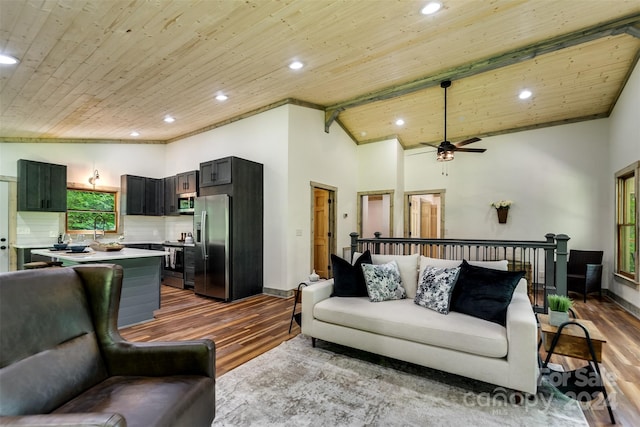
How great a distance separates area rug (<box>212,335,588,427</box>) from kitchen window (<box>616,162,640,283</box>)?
403cm

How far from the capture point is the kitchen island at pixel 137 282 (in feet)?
11.7

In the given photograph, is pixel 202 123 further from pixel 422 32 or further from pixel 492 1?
pixel 492 1

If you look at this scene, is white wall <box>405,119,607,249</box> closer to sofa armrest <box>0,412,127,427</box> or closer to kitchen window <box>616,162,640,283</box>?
kitchen window <box>616,162,640,283</box>

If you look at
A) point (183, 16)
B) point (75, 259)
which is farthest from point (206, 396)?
point (183, 16)

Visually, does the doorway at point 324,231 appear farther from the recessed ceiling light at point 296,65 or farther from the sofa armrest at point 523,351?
the sofa armrest at point 523,351

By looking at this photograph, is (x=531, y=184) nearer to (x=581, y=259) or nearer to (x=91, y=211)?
(x=581, y=259)

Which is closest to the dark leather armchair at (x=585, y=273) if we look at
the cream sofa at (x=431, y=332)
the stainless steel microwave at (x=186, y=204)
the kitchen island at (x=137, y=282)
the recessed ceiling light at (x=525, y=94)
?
the recessed ceiling light at (x=525, y=94)

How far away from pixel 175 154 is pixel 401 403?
22.3ft

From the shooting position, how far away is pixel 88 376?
1.45 metres

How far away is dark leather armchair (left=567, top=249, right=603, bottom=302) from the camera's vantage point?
4.82 metres

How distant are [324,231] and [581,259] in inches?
190

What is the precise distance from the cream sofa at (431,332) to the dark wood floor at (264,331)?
52cm

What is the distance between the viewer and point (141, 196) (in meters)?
6.59

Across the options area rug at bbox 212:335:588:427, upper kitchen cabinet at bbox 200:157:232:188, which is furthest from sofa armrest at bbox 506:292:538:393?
upper kitchen cabinet at bbox 200:157:232:188
